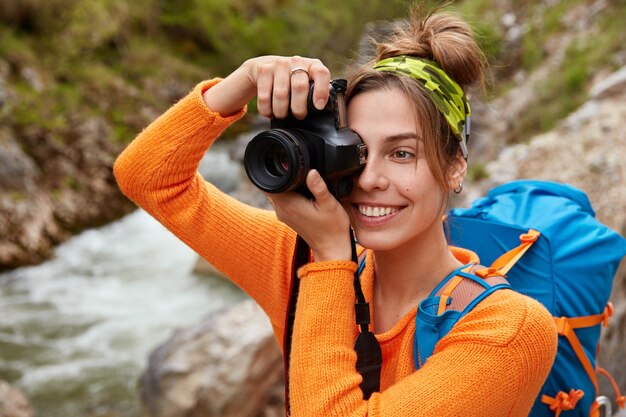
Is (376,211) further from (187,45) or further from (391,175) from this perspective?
(187,45)

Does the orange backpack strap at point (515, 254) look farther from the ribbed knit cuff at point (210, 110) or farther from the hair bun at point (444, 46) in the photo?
the ribbed knit cuff at point (210, 110)

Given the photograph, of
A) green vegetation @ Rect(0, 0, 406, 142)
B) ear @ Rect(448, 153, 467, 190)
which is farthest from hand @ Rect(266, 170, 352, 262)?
green vegetation @ Rect(0, 0, 406, 142)

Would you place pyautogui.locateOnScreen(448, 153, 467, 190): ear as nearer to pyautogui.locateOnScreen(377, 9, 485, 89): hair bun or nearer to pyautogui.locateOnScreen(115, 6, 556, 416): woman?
pyautogui.locateOnScreen(115, 6, 556, 416): woman

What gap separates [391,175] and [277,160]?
216mm

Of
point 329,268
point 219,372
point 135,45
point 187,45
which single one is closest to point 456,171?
point 329,268

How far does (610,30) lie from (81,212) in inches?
229

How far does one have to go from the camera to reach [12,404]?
3916 millimetres

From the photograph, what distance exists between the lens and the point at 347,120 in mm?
1248

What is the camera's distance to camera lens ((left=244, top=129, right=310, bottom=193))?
1.09 m

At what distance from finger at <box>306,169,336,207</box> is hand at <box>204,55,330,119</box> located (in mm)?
113

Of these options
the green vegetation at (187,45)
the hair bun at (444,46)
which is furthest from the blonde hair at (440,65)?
the green vegetation at (187,45)

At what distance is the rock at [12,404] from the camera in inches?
152

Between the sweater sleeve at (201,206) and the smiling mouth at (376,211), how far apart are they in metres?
0.22

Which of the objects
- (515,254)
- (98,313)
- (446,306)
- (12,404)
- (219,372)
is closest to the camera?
(446,306)
